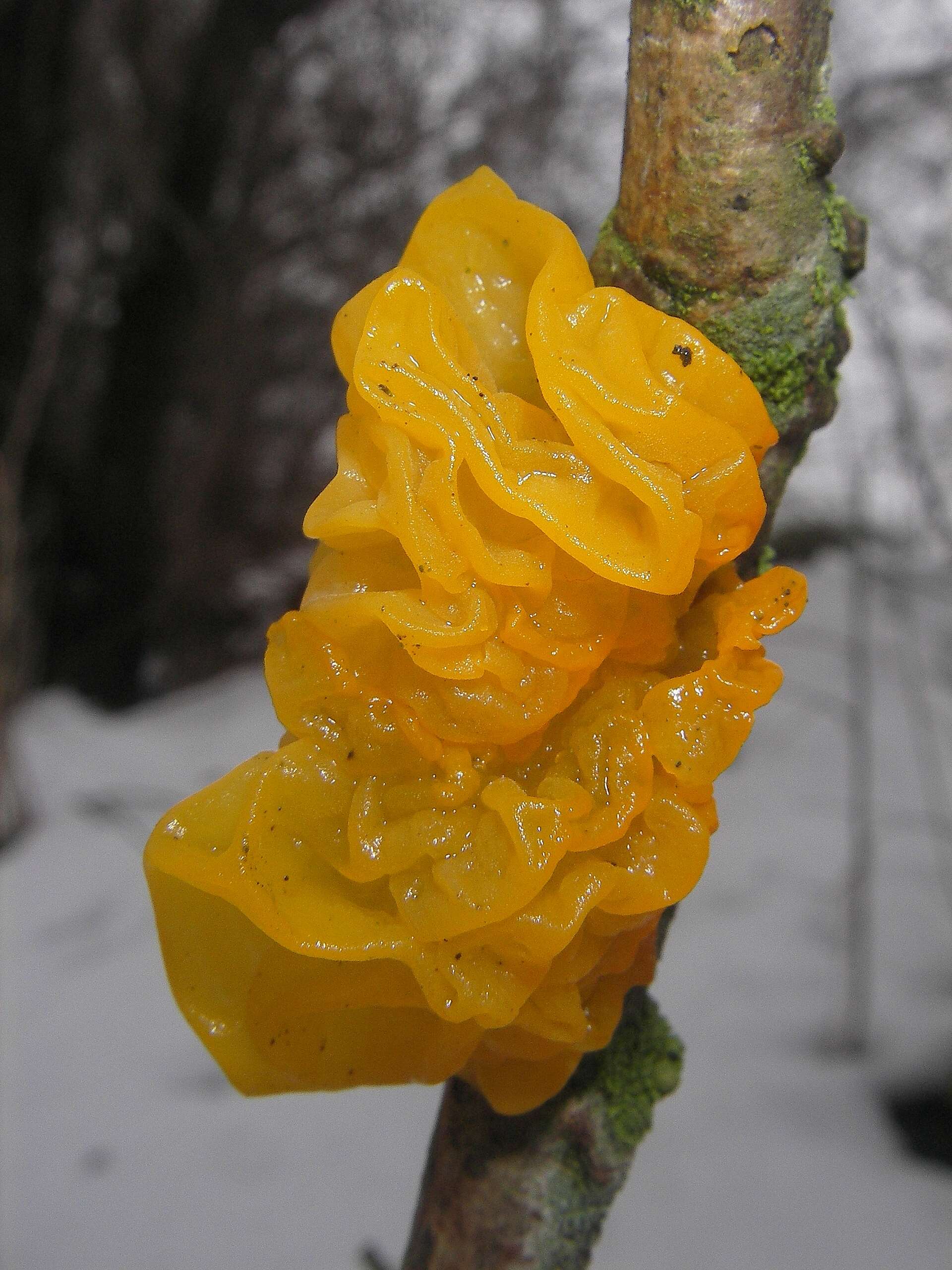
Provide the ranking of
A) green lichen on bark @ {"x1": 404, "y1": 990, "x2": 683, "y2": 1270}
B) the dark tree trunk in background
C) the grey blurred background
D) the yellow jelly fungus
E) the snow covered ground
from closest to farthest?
the yellow jelly fungus → green lichen on bark @ {"x1": 404, "y1": 990, "x2": 683, "y2": 1270} → the snow covered ground → the grey blurred background → the dark tree trunk in background

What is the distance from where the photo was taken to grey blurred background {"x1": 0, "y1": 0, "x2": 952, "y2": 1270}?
6.72ft

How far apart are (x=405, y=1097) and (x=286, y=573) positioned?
2451 millimetres

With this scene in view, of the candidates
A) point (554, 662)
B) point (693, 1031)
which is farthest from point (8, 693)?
point (554, 662)

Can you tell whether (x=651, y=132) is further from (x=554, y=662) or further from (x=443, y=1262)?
(x=443, y=1262)

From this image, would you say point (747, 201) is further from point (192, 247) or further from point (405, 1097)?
point (192, 247)

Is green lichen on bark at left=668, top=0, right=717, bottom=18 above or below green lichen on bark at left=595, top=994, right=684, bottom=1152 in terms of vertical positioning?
above

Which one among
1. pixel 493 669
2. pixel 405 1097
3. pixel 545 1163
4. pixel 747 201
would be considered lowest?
pixel 405 1097

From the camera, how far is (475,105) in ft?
12.9

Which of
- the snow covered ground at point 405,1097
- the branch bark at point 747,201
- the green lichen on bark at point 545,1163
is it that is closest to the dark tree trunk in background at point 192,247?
the snow covered ground at point 405,1097

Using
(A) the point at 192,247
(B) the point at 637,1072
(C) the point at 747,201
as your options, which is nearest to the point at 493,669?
(C) the point at 747,201

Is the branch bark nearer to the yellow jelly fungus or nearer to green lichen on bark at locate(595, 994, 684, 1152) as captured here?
the yellow jelly fungus

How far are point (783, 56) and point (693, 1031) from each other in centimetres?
217

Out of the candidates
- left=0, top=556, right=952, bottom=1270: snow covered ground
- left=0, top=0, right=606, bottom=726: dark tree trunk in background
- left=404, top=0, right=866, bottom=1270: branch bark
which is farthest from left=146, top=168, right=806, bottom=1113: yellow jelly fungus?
left=0, top=0, right=606, bottom=726: dark tree trunk in background

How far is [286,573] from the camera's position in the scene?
13.6 feet
